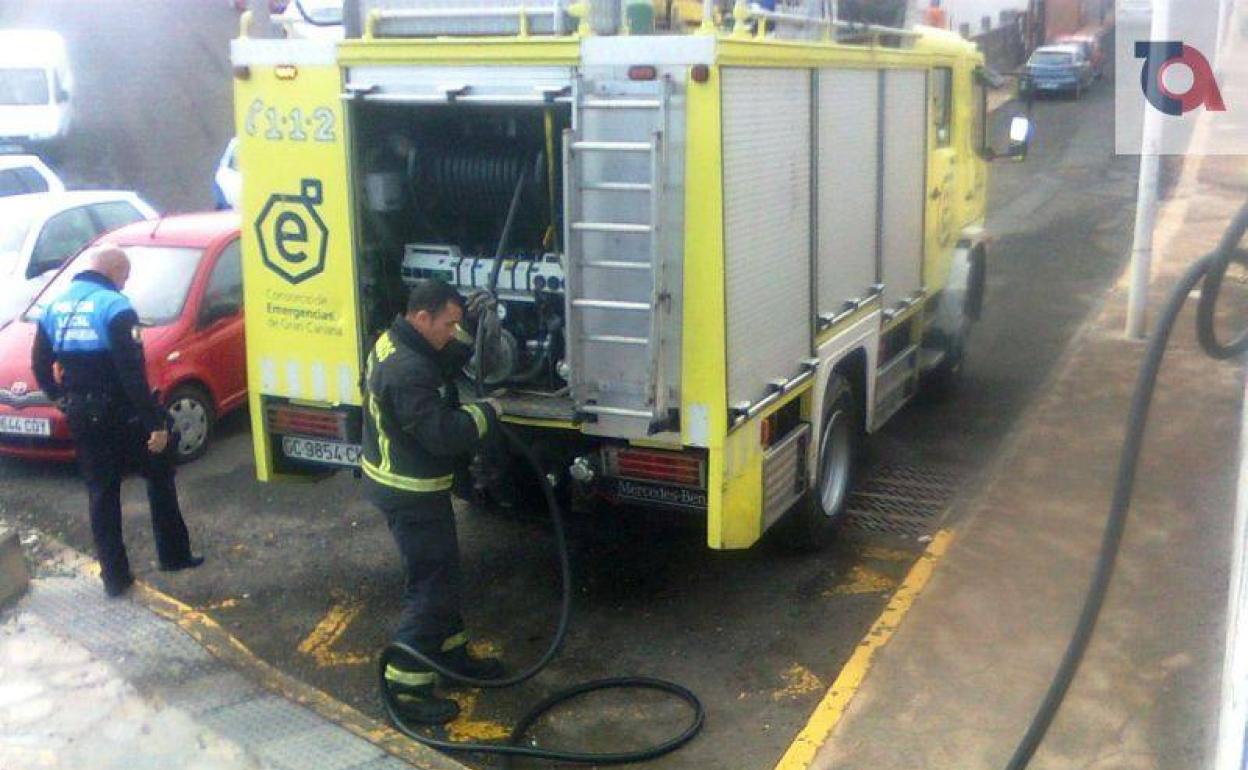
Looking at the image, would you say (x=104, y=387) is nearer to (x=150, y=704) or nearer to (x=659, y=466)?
(x=150, y=704)

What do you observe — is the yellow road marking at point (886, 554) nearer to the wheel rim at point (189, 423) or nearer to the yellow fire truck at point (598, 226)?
the yellow fire truck at point (598, 226)

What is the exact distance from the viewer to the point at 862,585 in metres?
6.29

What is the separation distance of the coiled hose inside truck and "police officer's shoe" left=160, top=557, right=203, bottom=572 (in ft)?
5.69

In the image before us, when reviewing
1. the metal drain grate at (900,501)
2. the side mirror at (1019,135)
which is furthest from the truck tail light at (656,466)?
the side mirror at (1019,135)

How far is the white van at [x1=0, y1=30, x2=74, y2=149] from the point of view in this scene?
23109mm

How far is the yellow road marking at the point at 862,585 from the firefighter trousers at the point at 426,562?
205cm

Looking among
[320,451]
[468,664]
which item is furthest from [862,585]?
[320,451]

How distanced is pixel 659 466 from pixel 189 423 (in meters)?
4.30

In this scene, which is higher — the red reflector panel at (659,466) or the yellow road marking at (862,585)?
the red reflector panel at (659,466)

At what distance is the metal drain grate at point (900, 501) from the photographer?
23.3ft

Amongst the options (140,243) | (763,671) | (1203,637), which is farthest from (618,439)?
(140,243)

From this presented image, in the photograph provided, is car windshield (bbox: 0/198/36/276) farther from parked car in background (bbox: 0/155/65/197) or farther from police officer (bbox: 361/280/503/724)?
police officer (bbox: 361/280/503/724)

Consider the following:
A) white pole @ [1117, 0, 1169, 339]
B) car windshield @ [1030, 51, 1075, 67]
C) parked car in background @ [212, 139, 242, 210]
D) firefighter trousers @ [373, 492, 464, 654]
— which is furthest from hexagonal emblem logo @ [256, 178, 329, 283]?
car windshield @ [1030, 51, 1075, 67]

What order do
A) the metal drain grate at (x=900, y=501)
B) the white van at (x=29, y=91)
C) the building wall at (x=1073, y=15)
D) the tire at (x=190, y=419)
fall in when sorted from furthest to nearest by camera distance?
the building wall at (x=1073, y=15), the white van at (x=29, y=91), the tire at (x=190, y=419), the metal drain grate at (x=900, y=501)
